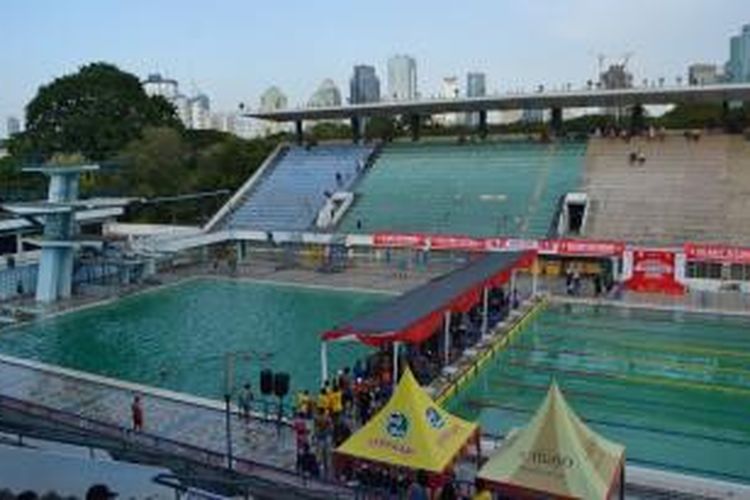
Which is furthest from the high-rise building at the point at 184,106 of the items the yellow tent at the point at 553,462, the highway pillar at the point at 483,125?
the yellow tent at the point at 553,462

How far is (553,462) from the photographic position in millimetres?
12562

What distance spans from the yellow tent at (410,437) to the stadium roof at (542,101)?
30.0 m

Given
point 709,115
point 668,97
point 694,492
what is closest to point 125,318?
→ point 694,492

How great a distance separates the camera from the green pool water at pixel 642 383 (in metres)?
18.3

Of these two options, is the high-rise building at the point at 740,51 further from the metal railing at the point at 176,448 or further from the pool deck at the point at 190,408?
the metal railing at the point at 176,448

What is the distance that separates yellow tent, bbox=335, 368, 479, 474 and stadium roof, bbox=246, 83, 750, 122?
98.4 feet

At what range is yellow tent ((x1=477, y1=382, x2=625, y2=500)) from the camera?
12328 mm

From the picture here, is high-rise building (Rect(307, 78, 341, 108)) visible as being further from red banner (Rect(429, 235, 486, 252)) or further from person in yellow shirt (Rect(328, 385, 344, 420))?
person in yellow shirt (Rect(328, 385, 344, 420))

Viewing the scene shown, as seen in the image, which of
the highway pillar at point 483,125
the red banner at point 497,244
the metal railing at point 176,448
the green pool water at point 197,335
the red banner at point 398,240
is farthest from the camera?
the highway pillar at point 483,125

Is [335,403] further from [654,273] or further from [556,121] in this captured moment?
[556,121]

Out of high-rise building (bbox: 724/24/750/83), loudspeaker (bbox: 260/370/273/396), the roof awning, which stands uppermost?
high-rise building (bbox: 724/24/750/83)

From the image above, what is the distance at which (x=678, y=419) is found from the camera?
65.1ft

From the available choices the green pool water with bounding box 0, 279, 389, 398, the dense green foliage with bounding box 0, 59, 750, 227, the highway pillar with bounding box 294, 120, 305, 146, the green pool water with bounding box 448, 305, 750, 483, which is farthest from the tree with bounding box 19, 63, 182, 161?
the green pool water with bounding box 448, 305, 750, 483

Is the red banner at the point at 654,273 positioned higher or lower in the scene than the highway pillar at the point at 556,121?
lower
